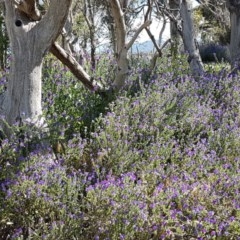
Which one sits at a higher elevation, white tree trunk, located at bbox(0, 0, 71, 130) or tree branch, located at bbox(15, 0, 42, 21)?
tree branch, located at bbox(15, 0, 42, 21)

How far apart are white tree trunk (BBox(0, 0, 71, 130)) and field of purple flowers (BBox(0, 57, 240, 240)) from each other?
0.28 meters

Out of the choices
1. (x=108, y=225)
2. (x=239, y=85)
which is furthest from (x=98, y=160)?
(x=239, y=85)

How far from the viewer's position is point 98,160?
326 cm

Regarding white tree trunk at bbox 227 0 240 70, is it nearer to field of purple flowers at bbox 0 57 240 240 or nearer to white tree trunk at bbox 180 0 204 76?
white tree trunk at bbox 180 0 204 76

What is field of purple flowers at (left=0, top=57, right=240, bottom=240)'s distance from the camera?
260 centimetres

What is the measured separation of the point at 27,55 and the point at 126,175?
1442 mm

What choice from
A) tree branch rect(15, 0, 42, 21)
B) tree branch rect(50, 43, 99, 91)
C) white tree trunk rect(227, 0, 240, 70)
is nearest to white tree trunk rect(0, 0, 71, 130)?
tree branch rect(15, 0, 42, 21)

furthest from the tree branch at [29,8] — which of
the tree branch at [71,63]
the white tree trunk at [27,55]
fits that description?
the tree branch at [71,63]

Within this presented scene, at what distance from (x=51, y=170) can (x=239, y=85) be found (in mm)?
3394

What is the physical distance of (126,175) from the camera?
286 centimetres

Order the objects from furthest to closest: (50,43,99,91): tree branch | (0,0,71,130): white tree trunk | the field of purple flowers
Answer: (50,43,99,91): tree branch, (0,0,71,130): white tree trunk, the field of purple flowers

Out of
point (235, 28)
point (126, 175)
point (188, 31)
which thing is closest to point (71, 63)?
point (126, 175)

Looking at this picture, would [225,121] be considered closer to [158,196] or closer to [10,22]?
[158,196]

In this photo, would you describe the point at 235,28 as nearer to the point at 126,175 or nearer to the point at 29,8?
the point at 29,8
